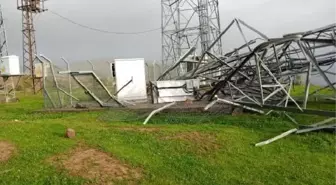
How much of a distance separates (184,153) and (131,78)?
1283cm

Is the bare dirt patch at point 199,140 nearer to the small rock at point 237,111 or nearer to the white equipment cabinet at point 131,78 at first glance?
the small rock at point 237,111

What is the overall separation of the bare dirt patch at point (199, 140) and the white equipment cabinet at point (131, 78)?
10890mm

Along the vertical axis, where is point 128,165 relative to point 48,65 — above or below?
below

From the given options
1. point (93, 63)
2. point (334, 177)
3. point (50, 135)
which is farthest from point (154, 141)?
point (93, 63)

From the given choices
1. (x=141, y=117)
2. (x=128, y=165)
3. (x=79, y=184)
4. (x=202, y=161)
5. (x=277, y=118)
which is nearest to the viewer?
(x=79, y=184)

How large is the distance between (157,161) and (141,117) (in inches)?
234

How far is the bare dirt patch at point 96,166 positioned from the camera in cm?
730

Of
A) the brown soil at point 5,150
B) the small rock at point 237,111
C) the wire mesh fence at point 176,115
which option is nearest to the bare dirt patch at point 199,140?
the wire mesh fence at point 176,115

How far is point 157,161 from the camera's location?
8.36 metres

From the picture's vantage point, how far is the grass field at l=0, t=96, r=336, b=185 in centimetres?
758

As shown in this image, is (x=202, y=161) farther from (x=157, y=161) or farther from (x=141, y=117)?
(x=141, y=117)

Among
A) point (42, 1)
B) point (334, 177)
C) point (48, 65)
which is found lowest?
point (334, 177)

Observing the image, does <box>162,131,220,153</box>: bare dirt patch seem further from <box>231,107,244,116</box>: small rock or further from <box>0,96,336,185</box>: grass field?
<box>231,107,244,116</box>: small rock

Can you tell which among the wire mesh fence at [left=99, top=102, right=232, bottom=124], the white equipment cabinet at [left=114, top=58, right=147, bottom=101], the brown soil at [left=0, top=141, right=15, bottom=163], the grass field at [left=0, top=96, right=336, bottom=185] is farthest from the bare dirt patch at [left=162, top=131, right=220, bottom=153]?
the white equipment cabinet at [left=114, top=58, right=147, bottom=101]
